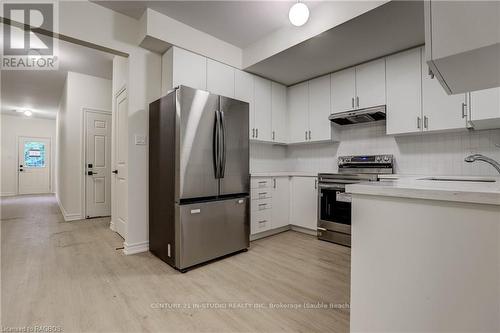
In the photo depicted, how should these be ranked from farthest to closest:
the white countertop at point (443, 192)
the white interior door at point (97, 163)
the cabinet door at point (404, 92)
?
the white interior door at point (97, 163)
the cabinet door at point (404, 92)
the white countertop at point (443, 192)

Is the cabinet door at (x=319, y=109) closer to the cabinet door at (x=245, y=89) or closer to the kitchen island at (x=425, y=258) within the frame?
the cabinet door at (x=245, y=89)

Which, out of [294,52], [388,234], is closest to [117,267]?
[388,234]

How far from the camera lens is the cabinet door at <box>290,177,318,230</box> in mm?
3463

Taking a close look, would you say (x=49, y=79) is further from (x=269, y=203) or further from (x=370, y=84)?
(x=370, y=84)

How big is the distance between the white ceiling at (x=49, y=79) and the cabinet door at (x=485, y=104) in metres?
4.76

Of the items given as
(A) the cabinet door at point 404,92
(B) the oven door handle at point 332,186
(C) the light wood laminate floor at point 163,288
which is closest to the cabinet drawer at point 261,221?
(C) the light wood laminate floor at point 163,288

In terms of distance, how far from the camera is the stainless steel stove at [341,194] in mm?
3012

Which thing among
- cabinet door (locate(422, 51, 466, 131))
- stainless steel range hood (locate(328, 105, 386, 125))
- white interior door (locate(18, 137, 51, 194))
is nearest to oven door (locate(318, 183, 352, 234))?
stainless steel range hood (locate(328, 105, 386, 125))

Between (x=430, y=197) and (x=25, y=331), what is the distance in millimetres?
2270

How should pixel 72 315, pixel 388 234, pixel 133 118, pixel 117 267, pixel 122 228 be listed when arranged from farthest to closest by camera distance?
pixel 122 228 → pixel 133 118 → pixel 117 267 → pixel 72 315 → pixel 388 234

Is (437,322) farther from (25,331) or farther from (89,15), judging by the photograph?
(89,15)

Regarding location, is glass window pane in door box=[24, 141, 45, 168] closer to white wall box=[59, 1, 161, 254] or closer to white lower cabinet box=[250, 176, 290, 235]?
white wall box=[59, 1, 161, 254]

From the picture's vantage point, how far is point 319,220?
3291mm

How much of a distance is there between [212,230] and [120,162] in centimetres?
188
